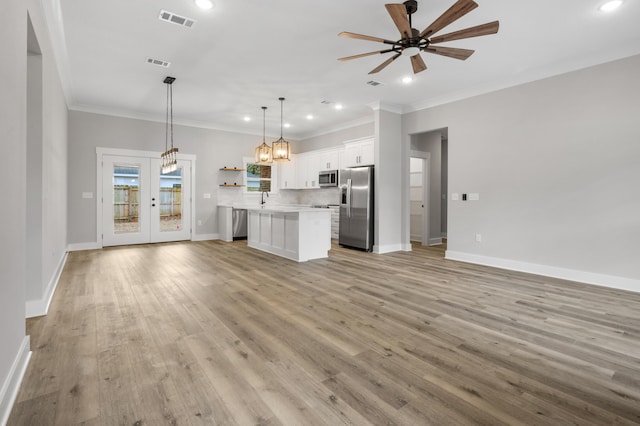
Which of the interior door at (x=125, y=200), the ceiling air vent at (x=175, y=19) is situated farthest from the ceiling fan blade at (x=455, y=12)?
the interior door at (x=125, y=200)

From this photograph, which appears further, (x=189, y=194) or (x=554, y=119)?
(x=189, y=194)

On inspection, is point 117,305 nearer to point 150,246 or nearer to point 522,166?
point 150,246

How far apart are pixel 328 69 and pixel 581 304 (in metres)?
4.36

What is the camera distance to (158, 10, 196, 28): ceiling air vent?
343 cm

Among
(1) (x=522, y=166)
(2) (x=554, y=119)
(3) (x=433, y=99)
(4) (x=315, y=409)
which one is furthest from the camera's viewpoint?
(3) (x=433, y=99)

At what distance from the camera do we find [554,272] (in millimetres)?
4684

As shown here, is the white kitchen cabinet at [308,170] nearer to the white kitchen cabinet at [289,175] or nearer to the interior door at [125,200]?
the white kitchen cabinet at [289,175]

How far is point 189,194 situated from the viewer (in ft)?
26.6

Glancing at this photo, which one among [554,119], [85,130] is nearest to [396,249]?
[554,119]

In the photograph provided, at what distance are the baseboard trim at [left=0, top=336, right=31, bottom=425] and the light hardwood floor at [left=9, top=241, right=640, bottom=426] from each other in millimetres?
47

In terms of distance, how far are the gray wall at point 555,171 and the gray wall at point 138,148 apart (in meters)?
5.62

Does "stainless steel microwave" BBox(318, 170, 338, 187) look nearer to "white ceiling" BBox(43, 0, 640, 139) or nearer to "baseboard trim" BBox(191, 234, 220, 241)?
"white ceiling" BBox(43, 0, 640, 139)

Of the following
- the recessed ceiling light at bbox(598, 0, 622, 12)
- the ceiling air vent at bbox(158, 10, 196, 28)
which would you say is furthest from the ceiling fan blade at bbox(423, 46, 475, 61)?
the ceiling air vent at bbox(158, 10, 196, 28)

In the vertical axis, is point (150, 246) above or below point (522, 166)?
below
